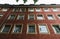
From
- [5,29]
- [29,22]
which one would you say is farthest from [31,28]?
[5,29]

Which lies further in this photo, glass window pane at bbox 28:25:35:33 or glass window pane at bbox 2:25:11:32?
glass window pane at bbox 2:25:11:32

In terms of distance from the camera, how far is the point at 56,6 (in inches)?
908

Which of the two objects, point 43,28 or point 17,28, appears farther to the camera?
point 17,28

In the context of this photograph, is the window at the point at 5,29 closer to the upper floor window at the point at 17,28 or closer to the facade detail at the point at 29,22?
the facade detail at the point at 29,22

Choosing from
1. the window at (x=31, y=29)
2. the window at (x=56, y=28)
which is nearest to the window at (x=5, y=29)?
the window at (x=31, y=29)

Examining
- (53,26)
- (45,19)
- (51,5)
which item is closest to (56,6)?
(51,5)

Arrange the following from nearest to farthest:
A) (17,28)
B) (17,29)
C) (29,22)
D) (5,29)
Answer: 1. (17,29)
2. (5,29)
3. (17,28)
4. (29,22)

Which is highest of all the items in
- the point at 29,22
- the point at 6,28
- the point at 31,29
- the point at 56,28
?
the point at 29,22

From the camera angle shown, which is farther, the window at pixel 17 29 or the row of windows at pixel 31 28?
the window at pixel 17 29

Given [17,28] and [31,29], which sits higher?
[17,28]

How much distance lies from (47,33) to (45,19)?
4.14m

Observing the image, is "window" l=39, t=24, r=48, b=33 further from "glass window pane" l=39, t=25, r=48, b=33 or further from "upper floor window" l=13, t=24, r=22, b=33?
"upper floor window" l=13, t=24, r=22, b=33

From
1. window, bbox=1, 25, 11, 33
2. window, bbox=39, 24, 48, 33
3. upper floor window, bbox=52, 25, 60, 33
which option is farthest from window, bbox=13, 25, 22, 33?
upper floor window, bbox=52, 25, 60, 33

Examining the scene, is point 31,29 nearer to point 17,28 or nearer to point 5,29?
point 17,28
